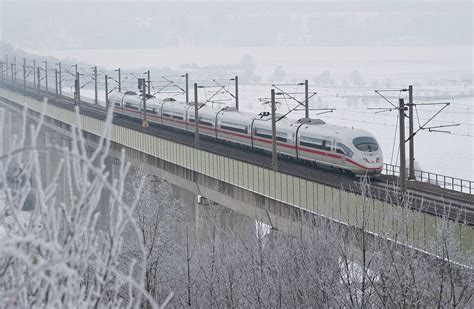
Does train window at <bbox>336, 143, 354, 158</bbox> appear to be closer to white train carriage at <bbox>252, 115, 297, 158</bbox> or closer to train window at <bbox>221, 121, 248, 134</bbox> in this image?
white train carriage at <bbox>252, 115, 297, 158</bbox>

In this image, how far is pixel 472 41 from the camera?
555 ft

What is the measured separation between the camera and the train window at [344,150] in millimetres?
39394

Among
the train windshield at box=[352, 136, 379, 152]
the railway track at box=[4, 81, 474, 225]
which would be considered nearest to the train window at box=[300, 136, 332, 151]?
the railway track at box=[4, 81, 474, 225]

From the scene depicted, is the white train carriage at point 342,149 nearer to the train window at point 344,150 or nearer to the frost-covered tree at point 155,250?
the train window at point 344,150

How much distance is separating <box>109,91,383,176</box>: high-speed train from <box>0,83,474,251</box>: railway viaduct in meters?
0.56

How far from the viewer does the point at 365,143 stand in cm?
4003

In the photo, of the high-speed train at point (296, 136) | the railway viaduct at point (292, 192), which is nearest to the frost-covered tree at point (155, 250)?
the railway viaduct at point (292, 192)

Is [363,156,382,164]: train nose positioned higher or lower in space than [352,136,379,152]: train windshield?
lower

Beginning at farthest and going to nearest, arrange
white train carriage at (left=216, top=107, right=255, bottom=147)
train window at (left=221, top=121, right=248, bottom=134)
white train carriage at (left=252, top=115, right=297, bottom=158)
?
train window at (left=221, top=121, right=248, bottom=134) < white train carriage at (left=216, top=107, right=255, bottom=147) < white train carriage at (left=252, top=115, right=297, bottom=158)

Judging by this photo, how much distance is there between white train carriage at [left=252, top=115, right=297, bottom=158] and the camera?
4471 centimetres

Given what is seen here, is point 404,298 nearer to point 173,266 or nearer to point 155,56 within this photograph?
point 173,266

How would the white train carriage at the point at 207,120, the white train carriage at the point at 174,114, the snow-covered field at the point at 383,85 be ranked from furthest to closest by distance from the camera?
the snow-covered field at the point at 383,85 → the white train carriage at the point at 174,114 → the white train carriage at the point at 207,120

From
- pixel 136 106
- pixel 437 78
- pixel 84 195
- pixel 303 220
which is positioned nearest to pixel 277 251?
pixel 303 220

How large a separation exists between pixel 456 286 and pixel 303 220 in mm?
8136
